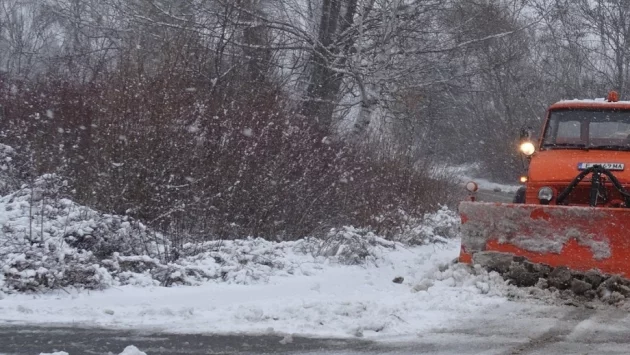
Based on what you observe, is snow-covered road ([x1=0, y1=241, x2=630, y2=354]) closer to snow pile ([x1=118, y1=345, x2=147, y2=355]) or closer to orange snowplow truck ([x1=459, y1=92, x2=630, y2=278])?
snow pile ([x1=118, y1=345, x2=147, y2=355])

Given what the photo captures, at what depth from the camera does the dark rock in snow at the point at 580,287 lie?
24.0ft

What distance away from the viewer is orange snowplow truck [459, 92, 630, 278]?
A: 7633 millimetres

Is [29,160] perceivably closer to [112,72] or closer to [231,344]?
[112,72]

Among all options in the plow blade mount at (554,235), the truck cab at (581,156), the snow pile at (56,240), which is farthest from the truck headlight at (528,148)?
the snow pile at (56,240)

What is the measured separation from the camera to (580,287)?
7312mm

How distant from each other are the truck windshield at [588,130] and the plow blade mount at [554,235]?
1748mm

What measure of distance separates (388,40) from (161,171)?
7.55 metres

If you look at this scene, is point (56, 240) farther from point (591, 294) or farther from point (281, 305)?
point (591, 294)

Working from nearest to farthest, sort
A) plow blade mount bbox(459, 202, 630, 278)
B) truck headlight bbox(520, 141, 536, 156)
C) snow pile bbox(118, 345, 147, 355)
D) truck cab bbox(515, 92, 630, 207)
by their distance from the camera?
snow pile bbox(118, 345, 147, 355) → plow blade mount bbox(459, 202, 630, 278) → truck cab bbox(515, 92, 630, 207) → truck headlight bbox(520, 141, 536, 156)

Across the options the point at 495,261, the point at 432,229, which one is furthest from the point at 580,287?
the point at 432,229

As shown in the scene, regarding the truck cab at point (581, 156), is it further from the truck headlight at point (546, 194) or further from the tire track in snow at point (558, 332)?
the tire track in snow at point (558, 332)

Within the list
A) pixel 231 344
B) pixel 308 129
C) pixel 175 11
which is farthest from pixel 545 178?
pixel 175 11

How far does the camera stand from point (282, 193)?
9805mm

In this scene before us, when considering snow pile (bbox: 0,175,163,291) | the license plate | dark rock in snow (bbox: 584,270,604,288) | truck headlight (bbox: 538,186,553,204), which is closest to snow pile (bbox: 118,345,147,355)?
snow pile (bbox: 0,175,163,291)
